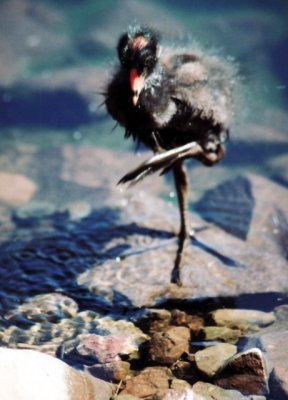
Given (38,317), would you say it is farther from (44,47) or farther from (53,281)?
(44,47)

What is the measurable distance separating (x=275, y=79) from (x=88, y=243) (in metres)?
7.09

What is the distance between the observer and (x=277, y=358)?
2.79 metres

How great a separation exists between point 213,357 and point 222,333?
33cm

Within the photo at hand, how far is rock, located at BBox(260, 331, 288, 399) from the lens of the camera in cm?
261

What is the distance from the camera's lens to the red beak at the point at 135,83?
114 inches

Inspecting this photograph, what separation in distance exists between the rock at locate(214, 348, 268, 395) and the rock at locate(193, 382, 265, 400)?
0.03 metres

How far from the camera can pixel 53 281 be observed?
3.90 metres

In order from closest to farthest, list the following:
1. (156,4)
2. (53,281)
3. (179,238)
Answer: (53,281)
(179,238)
(156,4)

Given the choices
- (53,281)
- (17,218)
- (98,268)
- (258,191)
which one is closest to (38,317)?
(53,281)

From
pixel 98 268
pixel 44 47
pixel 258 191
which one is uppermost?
pixel 44 47

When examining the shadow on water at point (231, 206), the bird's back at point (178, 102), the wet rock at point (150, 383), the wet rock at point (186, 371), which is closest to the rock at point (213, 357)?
the wet rock at point (186, 371)

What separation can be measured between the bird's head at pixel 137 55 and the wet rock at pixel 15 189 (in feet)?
12.0

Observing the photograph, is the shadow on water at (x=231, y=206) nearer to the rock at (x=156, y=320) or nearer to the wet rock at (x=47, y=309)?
the rock at (x=156, y=320)

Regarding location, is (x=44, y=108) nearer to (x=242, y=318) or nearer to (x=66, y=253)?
(x=66, y=253)
